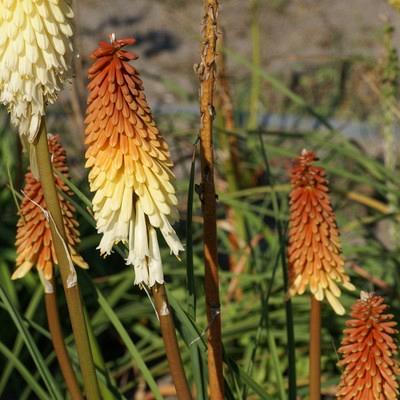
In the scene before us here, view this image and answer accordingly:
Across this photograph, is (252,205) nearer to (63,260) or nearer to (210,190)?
(210,190)

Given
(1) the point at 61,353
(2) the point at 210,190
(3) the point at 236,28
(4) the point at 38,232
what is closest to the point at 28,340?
(1) the point at 61,353

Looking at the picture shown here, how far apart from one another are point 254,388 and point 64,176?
643 millimetres

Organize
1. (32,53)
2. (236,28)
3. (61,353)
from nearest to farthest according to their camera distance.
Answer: (32,53) → (61,353) → (236,28)

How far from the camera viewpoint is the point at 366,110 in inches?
260

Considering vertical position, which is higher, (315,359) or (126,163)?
(126,163)

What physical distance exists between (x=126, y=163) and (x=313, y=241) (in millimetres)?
675

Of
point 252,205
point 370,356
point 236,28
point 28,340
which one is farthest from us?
point 236,28

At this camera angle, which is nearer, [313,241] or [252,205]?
[313,241]

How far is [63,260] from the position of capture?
1.78 meters

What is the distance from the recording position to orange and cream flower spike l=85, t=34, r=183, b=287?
1.70 metres

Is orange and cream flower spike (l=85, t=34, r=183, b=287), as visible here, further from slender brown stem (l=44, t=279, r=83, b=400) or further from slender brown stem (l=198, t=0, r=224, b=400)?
slender brown stem (l=44, t=279, r=83, b=400)

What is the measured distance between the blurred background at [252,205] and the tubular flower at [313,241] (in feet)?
0.29

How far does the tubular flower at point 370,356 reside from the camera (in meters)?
1.84

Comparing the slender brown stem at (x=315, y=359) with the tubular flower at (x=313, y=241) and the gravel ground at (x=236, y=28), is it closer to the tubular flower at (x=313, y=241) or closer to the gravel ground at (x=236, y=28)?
the tubular flower at (x=313, y=241)
